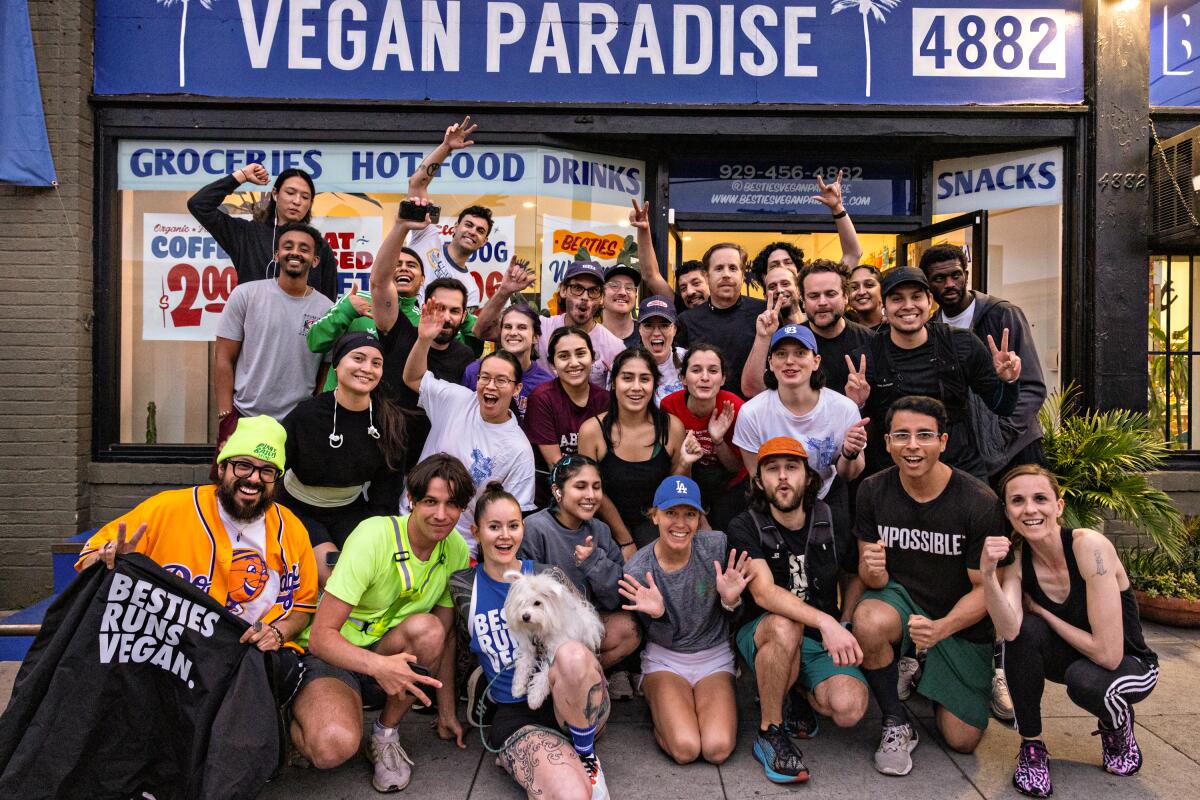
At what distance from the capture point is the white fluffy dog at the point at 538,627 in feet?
11.6

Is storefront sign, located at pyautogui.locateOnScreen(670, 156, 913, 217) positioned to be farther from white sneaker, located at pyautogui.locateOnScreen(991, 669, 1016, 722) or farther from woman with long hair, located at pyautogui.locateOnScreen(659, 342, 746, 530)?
white sneaker, located at pyautogui.locateOnScreen(991, 669, 1016, 722)

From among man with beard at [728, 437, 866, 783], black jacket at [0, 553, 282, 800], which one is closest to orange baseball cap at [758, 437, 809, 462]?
man with beard at [728, 437, 866, 783]

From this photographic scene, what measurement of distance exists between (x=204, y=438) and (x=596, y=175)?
12.7 ft

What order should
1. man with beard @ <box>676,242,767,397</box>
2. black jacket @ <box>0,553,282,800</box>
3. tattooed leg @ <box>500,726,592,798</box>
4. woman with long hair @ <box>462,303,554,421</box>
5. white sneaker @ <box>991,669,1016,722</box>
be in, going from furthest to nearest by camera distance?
man with beard @ <box>676,242,767,397</box>
woman with long hair @ <box>462,303,554,421</box>
white sneaker @ <box>991,669,1016,722</box>
tattooed leg @ <box>500,726,592,798</box>
black jacket @ <box>0,553,282,800</box>

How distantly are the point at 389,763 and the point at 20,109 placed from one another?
5.63 m

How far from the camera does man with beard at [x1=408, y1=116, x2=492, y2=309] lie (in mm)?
4922

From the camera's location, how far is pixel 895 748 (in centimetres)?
370

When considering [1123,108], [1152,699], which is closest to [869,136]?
[1123,108]

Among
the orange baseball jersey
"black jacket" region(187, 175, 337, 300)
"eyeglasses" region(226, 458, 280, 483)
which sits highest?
"black jacket" region(187, 175, 337, 300)

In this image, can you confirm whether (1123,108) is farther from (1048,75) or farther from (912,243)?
(912,243)

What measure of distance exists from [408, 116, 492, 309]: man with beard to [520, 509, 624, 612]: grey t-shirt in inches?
65.1

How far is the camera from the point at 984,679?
12.8 ft

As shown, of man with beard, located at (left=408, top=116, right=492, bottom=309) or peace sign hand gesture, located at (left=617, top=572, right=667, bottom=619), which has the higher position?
man with beard, located at (left=408, top=116, right=492, bottom=309)

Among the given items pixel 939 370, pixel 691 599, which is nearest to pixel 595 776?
pixel 691 599
